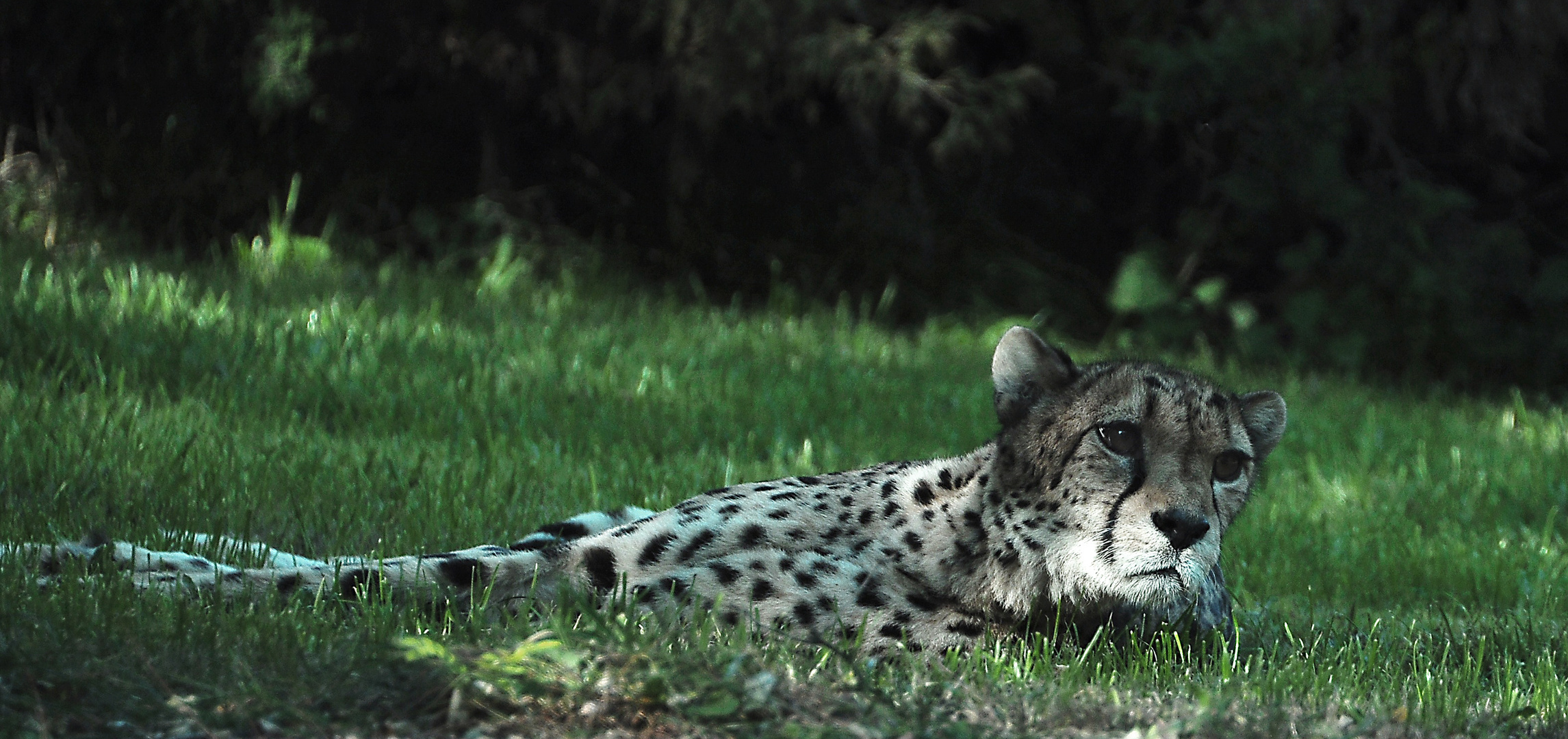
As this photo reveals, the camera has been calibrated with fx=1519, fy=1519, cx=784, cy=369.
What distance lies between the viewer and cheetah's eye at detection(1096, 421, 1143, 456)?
3.74m

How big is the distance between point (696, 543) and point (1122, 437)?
117 cm

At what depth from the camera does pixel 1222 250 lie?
12.1m

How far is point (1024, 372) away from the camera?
407 cm

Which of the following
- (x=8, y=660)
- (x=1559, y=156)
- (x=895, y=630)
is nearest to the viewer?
(x=8, y=660)

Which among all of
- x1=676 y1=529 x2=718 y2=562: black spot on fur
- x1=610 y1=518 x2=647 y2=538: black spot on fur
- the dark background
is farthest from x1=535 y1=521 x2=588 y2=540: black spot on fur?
the dark background

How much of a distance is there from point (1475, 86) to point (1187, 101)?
8.77 ft

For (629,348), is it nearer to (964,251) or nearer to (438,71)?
(438,71)

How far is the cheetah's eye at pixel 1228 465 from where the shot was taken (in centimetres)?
380

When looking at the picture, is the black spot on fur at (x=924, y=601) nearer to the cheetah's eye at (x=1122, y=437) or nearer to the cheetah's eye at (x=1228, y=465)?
the cheetah's eye at (x=1122, y=437)

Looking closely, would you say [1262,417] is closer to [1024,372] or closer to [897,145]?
[1024,372]

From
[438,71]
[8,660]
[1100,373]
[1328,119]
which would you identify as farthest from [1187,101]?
[8,660]

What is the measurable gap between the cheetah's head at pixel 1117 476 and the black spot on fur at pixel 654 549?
0.88 metres

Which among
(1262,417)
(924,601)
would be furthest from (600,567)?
(1262,417)

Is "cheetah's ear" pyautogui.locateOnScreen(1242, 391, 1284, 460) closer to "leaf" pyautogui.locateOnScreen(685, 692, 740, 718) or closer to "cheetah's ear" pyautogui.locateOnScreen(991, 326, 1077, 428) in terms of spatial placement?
"cheetah's ear" pyautogui.locateOnScreen(991, 326, 1077, 428)
